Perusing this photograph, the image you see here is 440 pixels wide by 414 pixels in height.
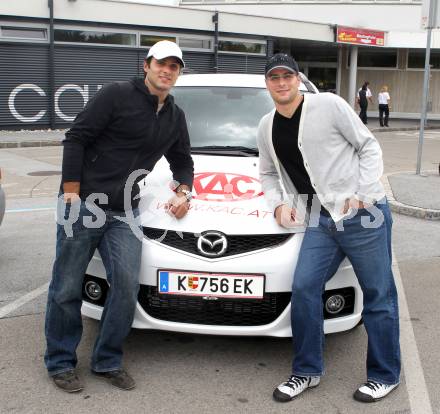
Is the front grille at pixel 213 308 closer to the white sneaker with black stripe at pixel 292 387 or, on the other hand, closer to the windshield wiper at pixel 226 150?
the white sneaker with black stripe at pixel 292 387

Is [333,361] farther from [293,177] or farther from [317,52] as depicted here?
[317,52]

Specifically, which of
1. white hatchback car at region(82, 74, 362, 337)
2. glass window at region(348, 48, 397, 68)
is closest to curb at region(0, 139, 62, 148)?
white hatchback car at region(82, 74, 362, 337)

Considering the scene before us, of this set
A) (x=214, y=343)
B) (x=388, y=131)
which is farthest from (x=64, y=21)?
(x=214, y=343)

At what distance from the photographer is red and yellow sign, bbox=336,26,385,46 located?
25.0 m

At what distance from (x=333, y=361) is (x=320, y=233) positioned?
91 cm

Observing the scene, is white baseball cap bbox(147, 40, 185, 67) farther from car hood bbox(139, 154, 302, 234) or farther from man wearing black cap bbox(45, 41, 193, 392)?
car hood bbox(139, 154, 302, 234)

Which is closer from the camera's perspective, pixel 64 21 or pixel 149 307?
pixel 149 307

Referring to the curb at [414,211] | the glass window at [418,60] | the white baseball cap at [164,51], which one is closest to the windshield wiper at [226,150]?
the white baseball cap at [164,51]

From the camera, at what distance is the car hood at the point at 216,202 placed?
3.34 meters

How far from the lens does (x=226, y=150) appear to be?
444cm

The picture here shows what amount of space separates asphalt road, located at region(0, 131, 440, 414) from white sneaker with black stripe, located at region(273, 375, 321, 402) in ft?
A: 0.14

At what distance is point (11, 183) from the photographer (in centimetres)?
995

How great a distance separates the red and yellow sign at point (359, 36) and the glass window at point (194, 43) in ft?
20.6

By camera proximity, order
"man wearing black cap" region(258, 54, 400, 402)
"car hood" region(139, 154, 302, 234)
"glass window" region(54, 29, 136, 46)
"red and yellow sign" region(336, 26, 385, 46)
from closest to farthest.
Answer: "man wearing black cap" region(258, 54, 400, 402) < "car hood" region(139, 154, 302, 234) < "glass window" region(54, 29, 136, 46) < "red and yellow sign" region(336, 26, 385, 46)
